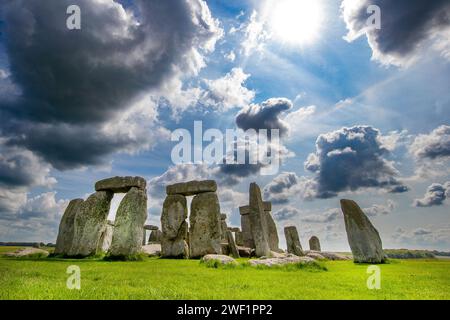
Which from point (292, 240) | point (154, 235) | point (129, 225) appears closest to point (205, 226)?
point (129, 225)

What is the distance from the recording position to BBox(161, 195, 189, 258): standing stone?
1577 centimetres

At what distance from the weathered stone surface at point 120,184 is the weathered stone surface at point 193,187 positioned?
3156 mm

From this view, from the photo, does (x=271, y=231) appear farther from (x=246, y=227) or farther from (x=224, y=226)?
(x=224, y=226)

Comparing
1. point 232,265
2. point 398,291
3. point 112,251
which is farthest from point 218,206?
point 398,291

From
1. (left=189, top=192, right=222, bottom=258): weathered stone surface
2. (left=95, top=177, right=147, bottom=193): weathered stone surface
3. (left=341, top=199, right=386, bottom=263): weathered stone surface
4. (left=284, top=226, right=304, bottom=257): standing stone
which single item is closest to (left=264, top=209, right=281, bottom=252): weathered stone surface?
(left=284, top=226, right=304, bottom=257): standing stone

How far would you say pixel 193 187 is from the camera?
16.6 meters

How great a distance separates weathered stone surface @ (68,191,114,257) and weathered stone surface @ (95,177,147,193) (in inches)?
13.7

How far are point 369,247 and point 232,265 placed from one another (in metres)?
6.24

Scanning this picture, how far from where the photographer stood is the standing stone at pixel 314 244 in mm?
24723

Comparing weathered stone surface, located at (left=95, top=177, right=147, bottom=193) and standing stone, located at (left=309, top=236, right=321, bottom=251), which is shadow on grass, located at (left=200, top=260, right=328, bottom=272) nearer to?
weathered stone surface, located at (left=95, top=177, right=147, bottom=193)

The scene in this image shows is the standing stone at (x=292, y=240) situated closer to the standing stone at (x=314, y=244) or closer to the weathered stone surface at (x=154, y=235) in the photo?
the standing stone at (x=314, y=244)

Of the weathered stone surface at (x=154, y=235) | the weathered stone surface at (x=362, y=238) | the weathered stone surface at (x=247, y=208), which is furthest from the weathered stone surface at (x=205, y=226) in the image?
the weathered stone surface at (x=154, y=235)

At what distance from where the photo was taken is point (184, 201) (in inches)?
650
